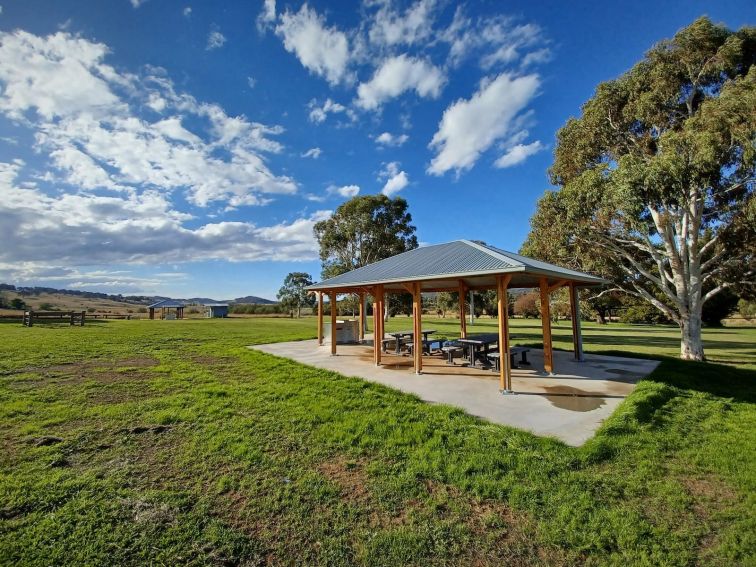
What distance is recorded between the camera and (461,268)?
813cm

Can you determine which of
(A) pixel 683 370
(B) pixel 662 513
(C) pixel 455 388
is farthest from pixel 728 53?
(B) pixel 662 513

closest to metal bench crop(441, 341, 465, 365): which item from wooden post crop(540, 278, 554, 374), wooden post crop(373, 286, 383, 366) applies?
wooden post crop(373, 286, 383, 366)

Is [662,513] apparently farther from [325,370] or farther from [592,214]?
[592,214]

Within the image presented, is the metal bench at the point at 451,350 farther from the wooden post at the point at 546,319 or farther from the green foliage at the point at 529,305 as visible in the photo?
the green foliage at the point at 529,305

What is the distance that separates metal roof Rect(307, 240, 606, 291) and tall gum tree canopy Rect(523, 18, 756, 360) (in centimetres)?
321

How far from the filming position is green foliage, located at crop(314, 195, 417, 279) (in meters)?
30.0

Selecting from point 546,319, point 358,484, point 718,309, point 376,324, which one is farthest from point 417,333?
point 718,309

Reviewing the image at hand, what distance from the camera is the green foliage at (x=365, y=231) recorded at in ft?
98.4

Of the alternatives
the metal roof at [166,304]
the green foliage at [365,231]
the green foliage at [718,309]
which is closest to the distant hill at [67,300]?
the metal roof at [166,304]

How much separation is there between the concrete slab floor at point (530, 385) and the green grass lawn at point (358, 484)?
0.46 m

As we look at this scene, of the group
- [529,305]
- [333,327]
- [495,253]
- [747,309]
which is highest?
[495,253]

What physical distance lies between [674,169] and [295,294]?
5098cm

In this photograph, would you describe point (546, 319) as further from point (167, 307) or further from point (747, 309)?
point (167, 307)

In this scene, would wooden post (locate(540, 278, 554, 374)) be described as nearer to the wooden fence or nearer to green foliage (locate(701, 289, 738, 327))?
the wooden fence
